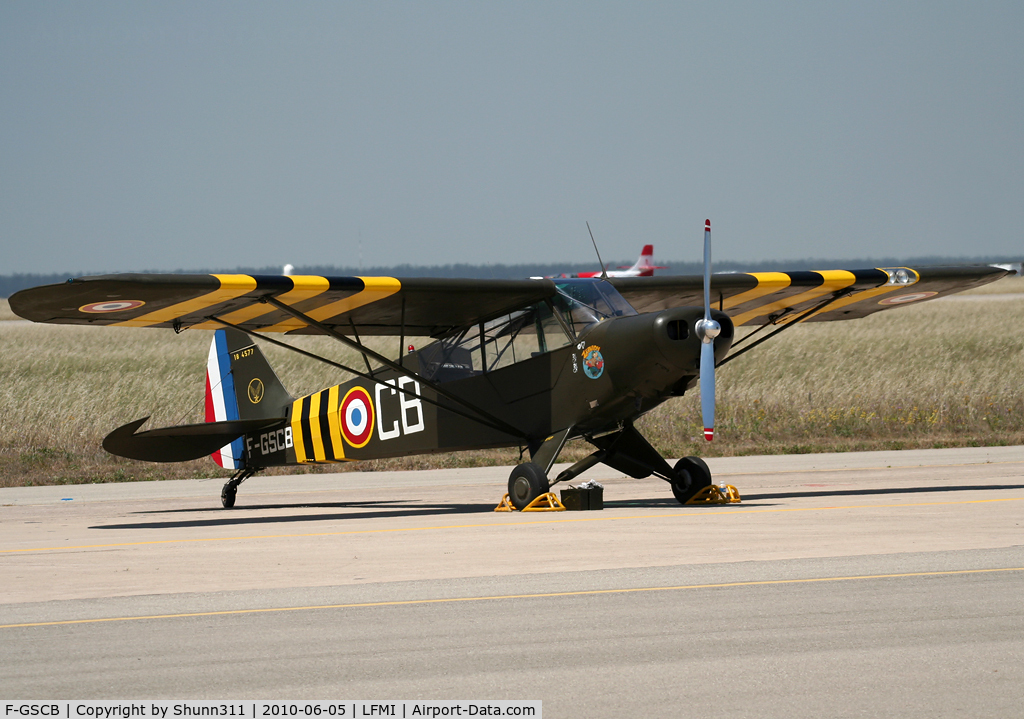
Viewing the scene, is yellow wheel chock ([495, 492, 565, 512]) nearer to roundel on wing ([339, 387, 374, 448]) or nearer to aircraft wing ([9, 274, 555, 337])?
aircraft wing ([9, 274, 555, 337])

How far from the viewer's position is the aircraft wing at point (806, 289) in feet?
50.4

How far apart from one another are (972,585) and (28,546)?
8.47 meters

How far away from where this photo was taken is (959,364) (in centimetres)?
3444

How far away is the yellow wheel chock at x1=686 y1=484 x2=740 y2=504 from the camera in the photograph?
13641 millimetres

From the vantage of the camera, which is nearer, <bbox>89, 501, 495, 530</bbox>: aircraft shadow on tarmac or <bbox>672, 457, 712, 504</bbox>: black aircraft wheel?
<bbox>89, 501, 495, 530</bbox>: aircraft shadow on tarmac

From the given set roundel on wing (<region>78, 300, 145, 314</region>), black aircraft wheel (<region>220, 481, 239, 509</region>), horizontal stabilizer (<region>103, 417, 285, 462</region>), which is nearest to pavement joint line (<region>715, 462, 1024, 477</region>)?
black aircraft wheel (<region>220, 481, 239, 509</region>)

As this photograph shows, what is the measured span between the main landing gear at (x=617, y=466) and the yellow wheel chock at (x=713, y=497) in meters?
0.03

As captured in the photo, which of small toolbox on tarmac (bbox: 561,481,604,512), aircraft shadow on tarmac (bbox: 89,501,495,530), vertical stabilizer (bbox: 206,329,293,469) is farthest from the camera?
vertical stabilizer (bbox: 206,329,293,469)

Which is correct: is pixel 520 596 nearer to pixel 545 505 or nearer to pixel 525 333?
pixel 545 505

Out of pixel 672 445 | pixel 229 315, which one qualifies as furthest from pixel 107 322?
pixel 672 445

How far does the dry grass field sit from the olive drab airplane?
22.6ft

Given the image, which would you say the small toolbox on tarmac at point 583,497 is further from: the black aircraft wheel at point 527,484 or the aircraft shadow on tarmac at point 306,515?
the aircraft shadow on tarmac at point 306,515

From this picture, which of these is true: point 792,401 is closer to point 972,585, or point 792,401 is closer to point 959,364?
point 959,364

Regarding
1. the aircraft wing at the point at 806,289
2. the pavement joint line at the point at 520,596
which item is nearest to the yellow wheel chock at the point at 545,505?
the aircraft wing at the point at 806,289
